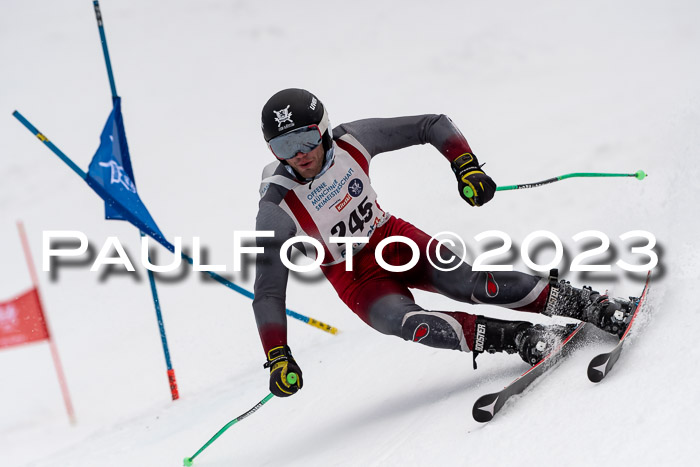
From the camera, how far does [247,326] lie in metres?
7.32

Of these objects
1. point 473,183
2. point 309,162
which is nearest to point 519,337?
point 473,183

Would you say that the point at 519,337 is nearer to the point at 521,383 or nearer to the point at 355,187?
the point at 521,383

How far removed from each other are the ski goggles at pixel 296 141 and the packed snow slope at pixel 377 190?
A: 48.5 inches

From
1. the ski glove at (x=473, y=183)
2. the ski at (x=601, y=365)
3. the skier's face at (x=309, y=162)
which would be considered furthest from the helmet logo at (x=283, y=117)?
the ski at (x=601, y=365)

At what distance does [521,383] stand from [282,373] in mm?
949

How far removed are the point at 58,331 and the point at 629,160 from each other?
24.1 ft

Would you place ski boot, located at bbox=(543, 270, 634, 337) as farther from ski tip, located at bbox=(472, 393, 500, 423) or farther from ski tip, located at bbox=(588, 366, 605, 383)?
ski tip, located at bbox=(472, 393, 500, 423)

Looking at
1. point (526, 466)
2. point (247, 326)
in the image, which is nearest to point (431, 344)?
point (526, 466)

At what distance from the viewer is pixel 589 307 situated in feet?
9.70

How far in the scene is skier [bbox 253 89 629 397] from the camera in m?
3.05

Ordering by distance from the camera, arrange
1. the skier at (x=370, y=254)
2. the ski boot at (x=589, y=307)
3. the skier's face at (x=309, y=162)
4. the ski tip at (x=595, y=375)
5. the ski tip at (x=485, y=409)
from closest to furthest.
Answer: the ski tip at (x=595, y=375) < the ski tip at (x=485, y=409) < the ski boot at (x=589, y=307) < the skier at (x=370, y=254) < the skier's face at (x=309, y=162)

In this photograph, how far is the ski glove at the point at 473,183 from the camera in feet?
10.1

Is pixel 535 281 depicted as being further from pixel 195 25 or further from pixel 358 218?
pixel 195 25

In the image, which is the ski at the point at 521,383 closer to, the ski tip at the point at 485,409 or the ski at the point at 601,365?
the ski tip at the point at 485,409
